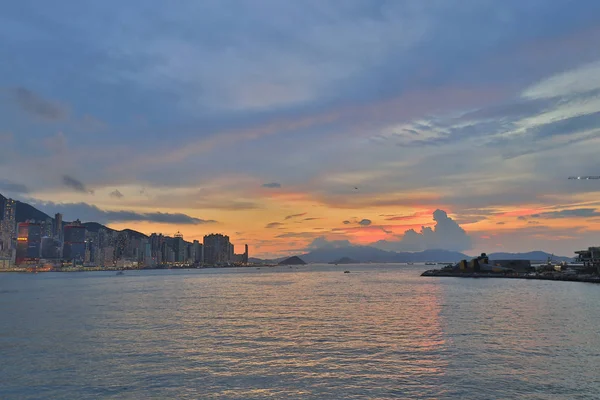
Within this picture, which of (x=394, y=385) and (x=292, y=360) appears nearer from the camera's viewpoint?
(x=394, y=385)

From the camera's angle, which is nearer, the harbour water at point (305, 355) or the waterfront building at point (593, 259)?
the harbour water at point (305, 355)

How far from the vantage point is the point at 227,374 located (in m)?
33.7

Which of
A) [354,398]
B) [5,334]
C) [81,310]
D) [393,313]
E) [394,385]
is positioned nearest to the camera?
[354,398]

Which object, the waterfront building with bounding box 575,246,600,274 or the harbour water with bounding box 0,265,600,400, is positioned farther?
the waterfront building with bounding box 575,246,600,274

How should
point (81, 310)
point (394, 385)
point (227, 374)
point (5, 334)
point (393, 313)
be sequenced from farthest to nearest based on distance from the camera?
point (81, 310) → point (393, 313) → point (5, 334) → point (227, 374) → point (394, 385)

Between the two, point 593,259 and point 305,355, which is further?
point 593,259

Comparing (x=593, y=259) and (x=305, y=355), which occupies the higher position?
(x=593, y=259)

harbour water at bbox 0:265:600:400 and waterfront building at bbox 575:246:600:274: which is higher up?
waterfront building at bbox 575:246:600:274

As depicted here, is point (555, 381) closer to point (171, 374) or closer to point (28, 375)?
point (171, 374)

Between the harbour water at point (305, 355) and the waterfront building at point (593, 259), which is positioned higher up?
the waterfront building at point (593, 259)

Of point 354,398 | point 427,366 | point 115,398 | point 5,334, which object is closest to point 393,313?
point 427,366

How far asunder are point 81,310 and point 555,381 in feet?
264

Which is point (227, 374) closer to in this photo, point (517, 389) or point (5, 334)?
point (517, 389)

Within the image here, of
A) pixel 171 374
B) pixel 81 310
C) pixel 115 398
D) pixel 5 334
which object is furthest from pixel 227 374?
pixel 81 310
